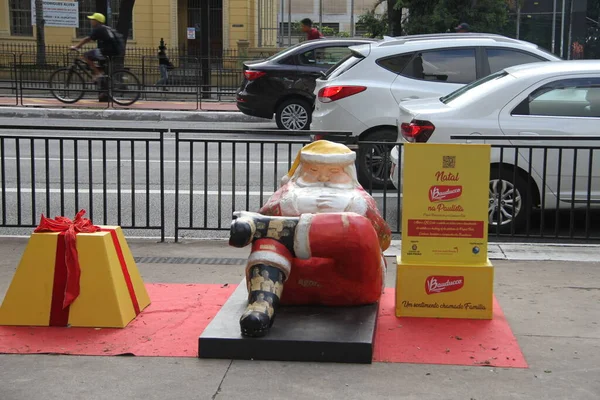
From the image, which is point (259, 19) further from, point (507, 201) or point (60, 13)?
point (507, 201)

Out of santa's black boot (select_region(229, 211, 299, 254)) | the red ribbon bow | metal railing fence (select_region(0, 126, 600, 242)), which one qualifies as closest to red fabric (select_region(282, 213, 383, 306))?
santa's black boot (select_region(229, 211, 299, 254))

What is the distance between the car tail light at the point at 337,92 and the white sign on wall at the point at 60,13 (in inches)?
666

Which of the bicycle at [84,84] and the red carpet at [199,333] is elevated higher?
the bicycle at [84,84]

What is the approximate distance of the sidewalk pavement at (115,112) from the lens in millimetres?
20516

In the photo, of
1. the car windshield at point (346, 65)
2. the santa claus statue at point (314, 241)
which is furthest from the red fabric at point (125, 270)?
the car windshield at point (346, 65)

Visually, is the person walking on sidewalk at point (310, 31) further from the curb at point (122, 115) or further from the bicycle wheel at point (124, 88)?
the bicycle wheel at point (124, 88)

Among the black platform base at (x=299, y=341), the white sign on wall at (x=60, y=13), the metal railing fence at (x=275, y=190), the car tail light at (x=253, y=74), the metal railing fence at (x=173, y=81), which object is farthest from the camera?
the white sign on wall at (x=60, y=13)

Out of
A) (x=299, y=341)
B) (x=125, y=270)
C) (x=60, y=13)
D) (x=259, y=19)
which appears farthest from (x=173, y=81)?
(x=299, y=341)

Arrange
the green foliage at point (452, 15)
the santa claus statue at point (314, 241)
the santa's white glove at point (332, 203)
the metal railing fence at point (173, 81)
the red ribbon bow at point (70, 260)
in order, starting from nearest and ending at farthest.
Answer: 1. the santa claus statue at point (314, 241)
2. the santa's white glove at point (332, 203)
3. the red ribbon bow at point (70, 260)
4. the green foliage at point (452, 15)
5. the metal railing fence at point (173, 81)

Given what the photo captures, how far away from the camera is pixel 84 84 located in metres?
22.1

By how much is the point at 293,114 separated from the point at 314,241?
12593 mm

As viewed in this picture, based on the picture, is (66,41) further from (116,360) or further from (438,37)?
(116,360)

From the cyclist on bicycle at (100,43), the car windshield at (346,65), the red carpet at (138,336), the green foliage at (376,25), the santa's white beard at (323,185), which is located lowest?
the red carpet at (138,336)

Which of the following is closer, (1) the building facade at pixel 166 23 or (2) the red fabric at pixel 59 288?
(2) the red fabric at pixel 59 288
